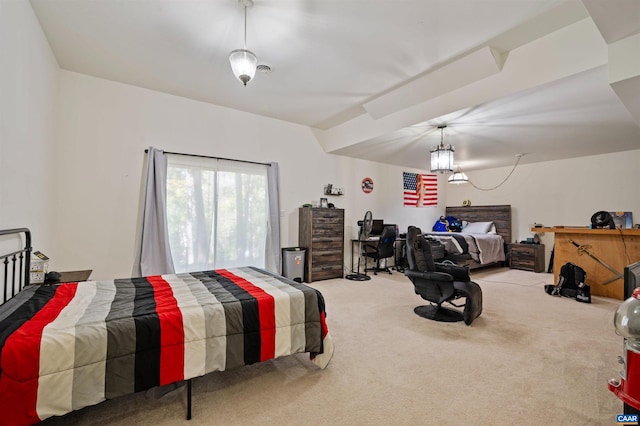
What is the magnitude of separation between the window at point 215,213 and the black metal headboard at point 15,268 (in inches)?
67.9

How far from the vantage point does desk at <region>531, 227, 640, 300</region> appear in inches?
165

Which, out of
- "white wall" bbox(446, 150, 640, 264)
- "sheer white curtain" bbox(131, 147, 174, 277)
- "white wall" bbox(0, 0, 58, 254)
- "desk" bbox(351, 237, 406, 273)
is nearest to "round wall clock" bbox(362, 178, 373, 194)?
"desk" bbox(351, 237, 406, 273)

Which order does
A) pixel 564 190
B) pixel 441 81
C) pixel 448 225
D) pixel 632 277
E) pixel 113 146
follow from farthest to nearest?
pixel 448 225 < pixel 564 190 < pixel 113 146 < pixel 441 81 < pixel 632 277

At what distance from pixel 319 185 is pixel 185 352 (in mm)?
4298

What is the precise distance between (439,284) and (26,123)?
4112 mm

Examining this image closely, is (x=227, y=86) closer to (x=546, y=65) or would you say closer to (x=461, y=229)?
(x=546, y=65)

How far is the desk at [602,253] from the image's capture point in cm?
420

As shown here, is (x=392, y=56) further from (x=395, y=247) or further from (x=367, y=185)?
(x=395, y=247)

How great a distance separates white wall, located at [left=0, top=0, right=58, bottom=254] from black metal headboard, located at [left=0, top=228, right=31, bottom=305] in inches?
5.0

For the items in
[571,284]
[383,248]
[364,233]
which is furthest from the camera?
[383,248]

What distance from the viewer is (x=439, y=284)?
3201mm

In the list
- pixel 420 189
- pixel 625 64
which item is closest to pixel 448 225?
pixel 420 189

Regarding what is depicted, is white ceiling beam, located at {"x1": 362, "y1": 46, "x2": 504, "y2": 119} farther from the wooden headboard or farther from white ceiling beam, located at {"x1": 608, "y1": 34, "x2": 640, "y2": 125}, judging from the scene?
the wooden headboard

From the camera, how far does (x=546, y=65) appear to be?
280 cm
